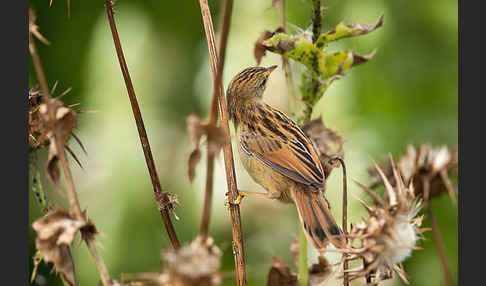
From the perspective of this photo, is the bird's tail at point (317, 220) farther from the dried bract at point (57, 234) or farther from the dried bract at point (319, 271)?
the dried bract at point (57, 234)

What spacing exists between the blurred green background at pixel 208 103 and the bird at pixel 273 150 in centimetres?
71

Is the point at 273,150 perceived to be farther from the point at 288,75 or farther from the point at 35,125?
the point at 35,125

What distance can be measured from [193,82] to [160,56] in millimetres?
238

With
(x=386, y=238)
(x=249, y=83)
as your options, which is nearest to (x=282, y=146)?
(x=249, y=83)

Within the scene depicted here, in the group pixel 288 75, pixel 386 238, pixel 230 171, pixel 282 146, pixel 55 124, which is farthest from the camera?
pixel 282 146

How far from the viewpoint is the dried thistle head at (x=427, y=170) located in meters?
1.58

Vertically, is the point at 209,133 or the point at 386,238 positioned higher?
the point at 209,133

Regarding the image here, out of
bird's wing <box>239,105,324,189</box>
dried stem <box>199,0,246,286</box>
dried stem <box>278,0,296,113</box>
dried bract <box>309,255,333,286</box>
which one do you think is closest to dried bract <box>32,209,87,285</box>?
dried stem <box>199,0,246,286</box>

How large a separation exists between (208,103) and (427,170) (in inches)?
54.4

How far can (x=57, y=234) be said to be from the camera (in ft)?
2.95

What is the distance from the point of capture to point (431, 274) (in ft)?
8.02

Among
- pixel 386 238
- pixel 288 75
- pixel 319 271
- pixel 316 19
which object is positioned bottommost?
pixel 319 271

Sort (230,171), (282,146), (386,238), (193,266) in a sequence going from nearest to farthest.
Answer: (193,266), (386,238), (230,171), (282,146)

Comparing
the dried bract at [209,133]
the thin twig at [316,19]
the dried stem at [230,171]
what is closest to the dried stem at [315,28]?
the thin twig at [316,19]
